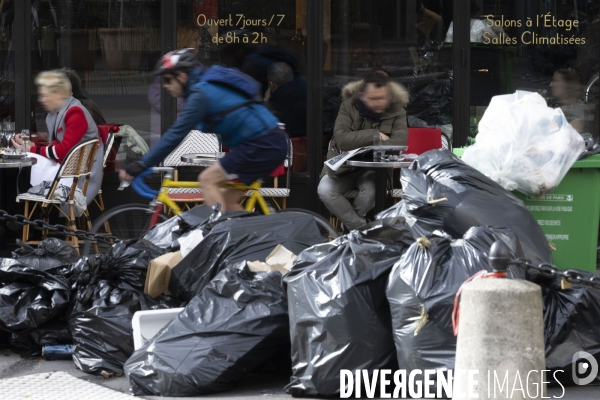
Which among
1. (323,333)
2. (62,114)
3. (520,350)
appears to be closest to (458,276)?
(323,333)

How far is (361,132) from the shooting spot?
8.53 m

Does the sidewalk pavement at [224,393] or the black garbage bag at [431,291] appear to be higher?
the black garbage bag at [431,291]

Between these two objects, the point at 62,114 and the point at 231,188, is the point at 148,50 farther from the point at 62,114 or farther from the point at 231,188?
the point at 231,188

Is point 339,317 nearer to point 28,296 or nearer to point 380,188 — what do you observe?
point 28,296

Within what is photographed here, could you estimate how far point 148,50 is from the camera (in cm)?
973

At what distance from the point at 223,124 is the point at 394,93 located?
256 centimetres

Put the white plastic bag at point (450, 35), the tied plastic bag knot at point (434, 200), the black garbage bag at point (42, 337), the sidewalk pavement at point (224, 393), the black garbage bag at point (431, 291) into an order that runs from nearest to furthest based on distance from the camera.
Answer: the black garbage bag at point (431, 291) → the sidewalk pavement at point (224, 393) → the tied plastic bag knot at point (434, 200) → the black garbage bag at point (42, 337) → the white plastic bag at point (450, 35)

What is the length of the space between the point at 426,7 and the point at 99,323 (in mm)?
5257

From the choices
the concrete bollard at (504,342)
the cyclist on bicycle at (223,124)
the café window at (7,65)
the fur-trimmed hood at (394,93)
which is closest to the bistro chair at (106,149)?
the café window at (7,65)

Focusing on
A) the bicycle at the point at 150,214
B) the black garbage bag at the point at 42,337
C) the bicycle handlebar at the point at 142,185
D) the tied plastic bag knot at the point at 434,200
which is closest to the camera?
the tied plastic bag knot at the point at 434,200

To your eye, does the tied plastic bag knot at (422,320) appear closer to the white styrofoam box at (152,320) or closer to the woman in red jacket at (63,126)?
the white styrofoam box at (152,320)

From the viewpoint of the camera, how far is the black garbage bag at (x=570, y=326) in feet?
16.3

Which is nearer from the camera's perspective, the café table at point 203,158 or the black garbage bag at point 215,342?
the black garbage bag at point 215,342

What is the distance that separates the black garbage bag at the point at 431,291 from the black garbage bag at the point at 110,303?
158 centimetres
